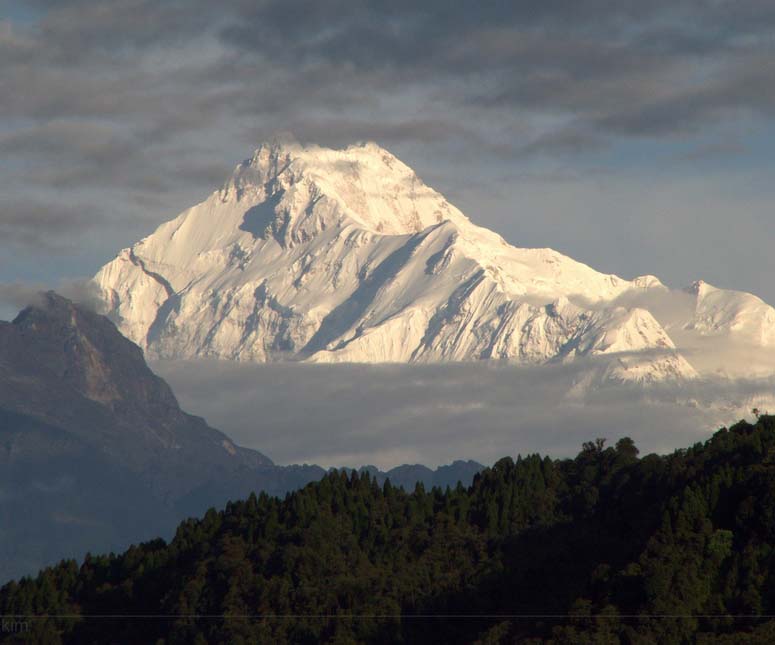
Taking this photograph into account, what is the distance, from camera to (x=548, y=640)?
196m

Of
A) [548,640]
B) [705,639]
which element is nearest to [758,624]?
[705,639]

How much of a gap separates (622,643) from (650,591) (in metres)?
8.63

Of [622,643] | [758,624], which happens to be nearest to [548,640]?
[622,643]

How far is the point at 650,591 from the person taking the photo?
200 meters

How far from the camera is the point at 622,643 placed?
193250 millimetres

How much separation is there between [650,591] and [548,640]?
12385mm

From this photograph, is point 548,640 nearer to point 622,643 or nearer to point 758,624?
point 622,643

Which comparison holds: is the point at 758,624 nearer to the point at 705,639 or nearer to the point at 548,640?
the point at 705,639

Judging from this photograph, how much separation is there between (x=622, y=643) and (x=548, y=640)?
766 centimetres

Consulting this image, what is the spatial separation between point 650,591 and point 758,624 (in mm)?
11408

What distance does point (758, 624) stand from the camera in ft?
647

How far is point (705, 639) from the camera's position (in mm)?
192000
